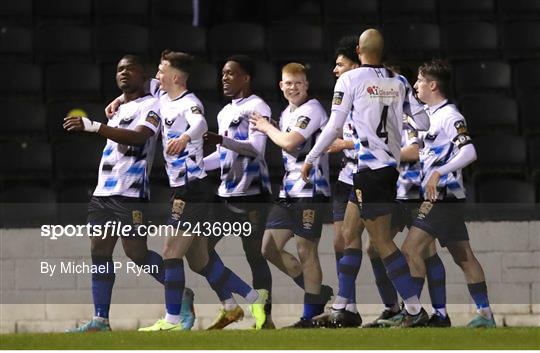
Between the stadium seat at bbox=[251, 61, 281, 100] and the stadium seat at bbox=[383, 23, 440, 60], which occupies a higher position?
the stadium seat at bbox=[383, 23, 440, 60]

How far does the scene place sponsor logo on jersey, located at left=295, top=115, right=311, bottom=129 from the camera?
32.5 feet

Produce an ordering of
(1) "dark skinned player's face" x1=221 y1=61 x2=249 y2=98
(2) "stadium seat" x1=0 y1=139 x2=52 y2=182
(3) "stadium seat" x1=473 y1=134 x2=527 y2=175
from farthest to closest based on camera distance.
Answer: (3) "stadium seat" x1=473 y1=134 x2=527 y2=175 < (2) "stadium seat" x1=0 y1=139 x2=52 y2=182 < (1) "dark skinned player's face" x1=221 y1=61 x2=249 y2=98

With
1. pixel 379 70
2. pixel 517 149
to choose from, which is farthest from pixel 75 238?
pixel 517 149

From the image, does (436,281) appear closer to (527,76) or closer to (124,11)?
(527,76)

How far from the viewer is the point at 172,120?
9.86 m

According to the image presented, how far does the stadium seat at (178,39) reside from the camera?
44.3ft

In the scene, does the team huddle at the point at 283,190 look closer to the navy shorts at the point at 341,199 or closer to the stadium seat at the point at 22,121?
the navy shorts at the point at 341,199

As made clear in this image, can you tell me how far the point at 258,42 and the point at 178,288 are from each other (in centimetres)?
423

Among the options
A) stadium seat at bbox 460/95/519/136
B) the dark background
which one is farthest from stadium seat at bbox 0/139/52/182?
stadium seat at bbox 460/95/519/136

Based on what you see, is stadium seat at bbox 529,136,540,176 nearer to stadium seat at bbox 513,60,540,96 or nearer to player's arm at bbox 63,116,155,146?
stadium seat at bbox 513,60,540,96

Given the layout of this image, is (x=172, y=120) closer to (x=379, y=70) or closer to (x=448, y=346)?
(x=379, y=70)

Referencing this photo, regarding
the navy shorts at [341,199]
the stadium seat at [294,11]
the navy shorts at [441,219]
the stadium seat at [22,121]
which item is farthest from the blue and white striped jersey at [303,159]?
the stadium seat at [294,11]

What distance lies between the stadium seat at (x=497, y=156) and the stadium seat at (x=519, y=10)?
201 cm

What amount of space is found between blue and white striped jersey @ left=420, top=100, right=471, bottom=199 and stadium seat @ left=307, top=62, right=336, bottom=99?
120 inches
